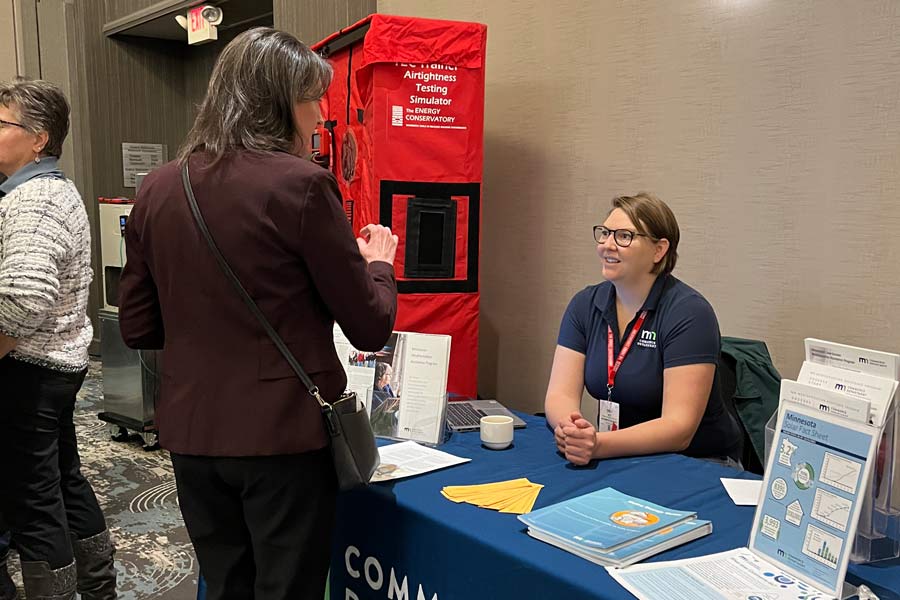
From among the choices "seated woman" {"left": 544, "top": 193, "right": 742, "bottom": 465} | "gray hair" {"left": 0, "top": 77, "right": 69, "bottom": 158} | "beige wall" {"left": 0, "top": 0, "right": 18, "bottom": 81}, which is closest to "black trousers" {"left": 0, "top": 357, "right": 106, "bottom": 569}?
"gray hair" {"left": 0, "top": 77, "right": 69, "bottom": 158}

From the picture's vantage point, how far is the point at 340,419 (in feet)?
4.50

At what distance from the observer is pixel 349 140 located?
313 centimetres

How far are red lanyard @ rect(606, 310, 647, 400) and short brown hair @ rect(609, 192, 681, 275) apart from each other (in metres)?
0.17

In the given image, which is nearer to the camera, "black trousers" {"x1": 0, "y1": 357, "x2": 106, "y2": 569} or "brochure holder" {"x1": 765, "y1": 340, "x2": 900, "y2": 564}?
"brochure holder" {"x1": 765, "y1": 340, "x2": 900, "y2": 564}

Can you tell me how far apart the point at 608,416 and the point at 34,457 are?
156cm

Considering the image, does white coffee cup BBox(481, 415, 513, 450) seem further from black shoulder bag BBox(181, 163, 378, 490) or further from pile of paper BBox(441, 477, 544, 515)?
black shoulder bag BBox(181, 163, 378, 490)

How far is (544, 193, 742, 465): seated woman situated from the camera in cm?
193

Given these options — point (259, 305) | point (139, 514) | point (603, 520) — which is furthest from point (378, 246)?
point (139, 514)

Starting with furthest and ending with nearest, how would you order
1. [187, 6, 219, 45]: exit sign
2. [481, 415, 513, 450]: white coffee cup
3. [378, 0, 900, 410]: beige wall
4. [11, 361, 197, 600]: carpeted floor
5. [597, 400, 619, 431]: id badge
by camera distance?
1. [187, 6, 219, 45]: exit sign
2. [11, 361, 197, 600]: carpeted floor
3. [378, 0, 900, 410]: beige wall
4. [597, 400, 619, 431]: id badge
5. [481, 415, 513, 450]: white coffee cup

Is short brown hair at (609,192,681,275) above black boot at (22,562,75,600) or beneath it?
above

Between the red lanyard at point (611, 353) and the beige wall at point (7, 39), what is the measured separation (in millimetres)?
6041

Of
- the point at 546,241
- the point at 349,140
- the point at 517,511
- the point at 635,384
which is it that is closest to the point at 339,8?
the point at 349,140

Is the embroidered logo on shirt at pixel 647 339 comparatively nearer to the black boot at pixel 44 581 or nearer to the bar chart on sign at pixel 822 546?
the bar chart on sign at pixel 822 546

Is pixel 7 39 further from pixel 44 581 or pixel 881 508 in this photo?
pixel 881 508
